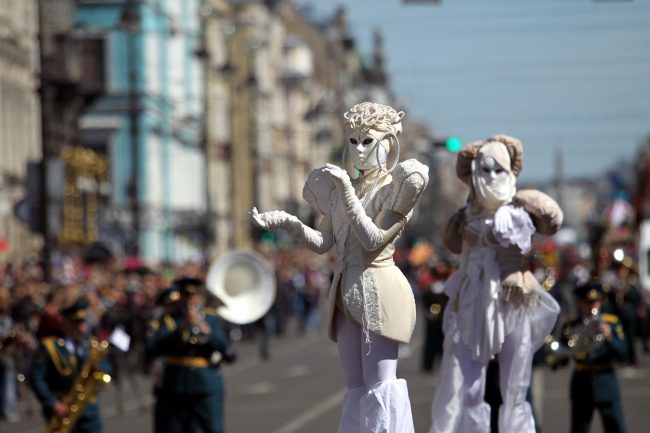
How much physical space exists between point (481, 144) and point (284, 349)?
2778 cm

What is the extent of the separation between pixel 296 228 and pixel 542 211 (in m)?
1.96

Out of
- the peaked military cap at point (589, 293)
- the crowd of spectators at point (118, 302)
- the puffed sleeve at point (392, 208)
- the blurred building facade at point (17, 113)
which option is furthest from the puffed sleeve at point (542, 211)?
the blurred building facade at point (17, 113)

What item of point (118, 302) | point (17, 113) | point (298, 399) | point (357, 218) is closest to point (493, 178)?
point (357, 218)

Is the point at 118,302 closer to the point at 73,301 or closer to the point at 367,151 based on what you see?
the point at 73,301

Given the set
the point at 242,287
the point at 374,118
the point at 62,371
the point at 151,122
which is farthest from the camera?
the point at 151,122

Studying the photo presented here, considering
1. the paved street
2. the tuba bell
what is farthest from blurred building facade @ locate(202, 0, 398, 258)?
the tuba bell

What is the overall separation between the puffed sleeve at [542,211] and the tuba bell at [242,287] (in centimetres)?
397

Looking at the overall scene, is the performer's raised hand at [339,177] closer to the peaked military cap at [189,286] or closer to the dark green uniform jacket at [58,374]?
the peaked military cap at [189,286]

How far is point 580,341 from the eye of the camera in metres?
12.2

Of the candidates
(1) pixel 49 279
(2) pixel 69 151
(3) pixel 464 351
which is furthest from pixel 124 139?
(3) pixel 464 351

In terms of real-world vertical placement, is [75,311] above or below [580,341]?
above

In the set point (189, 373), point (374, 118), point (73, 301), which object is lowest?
point (189, 373)

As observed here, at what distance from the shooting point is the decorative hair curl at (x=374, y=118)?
8633 millimetres

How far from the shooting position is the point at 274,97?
3991 inches
